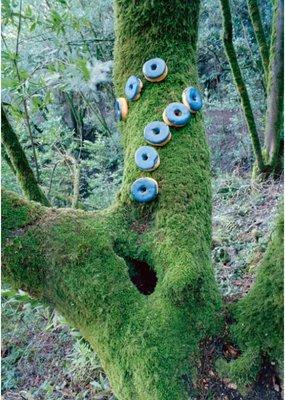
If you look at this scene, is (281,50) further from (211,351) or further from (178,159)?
Answer: (211,351)

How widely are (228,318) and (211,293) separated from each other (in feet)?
0.42

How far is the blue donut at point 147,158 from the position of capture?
73.9 inches

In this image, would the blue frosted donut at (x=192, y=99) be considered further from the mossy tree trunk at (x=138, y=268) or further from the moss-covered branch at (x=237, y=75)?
the moss-covered branch at (x=237, y=75)

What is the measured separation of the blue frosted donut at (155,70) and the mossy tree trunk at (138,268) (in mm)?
109

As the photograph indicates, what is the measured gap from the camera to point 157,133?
1.95 meters

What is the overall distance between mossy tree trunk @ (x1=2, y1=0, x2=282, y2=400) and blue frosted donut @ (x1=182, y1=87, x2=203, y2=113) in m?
0.08

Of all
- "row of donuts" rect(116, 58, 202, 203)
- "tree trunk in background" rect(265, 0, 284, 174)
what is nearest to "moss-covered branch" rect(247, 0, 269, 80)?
"tree trunk in background" rect(265, 0, 284, 174)

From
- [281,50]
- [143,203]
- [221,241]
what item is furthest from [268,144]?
[143,203]

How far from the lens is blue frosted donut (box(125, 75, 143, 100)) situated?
6.80ft

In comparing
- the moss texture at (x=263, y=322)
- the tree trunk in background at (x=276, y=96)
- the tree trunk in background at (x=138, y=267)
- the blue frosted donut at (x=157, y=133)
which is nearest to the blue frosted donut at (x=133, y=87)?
the tree trunk in background at (x=138, y=267)

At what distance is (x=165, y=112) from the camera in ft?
6.47

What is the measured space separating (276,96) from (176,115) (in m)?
3.14

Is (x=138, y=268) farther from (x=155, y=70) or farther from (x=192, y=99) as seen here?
(x=155, y=70)

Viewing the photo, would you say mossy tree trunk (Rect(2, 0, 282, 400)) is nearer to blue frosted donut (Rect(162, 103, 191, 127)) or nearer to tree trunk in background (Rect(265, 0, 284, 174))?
blue frosted donut (Rect(162, 103, 191, 127))
